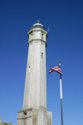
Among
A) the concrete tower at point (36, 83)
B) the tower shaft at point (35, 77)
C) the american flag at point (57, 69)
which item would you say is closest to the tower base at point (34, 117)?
the concrete tower at point (36, 83)

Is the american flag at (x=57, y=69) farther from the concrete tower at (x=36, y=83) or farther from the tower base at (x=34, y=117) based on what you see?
the tower base at (x=34, y=117)

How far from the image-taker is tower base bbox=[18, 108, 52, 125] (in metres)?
37.2

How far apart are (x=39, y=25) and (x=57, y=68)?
1247cm

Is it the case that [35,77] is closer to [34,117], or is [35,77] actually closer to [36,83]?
[36,83]

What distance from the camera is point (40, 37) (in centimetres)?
4566

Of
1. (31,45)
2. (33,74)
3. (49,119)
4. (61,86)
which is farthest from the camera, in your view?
(31,45)

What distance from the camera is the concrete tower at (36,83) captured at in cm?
3778

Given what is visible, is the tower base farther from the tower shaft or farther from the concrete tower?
the tower shaft

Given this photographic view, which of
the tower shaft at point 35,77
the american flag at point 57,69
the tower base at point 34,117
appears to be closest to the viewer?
the tower base at point 34,117

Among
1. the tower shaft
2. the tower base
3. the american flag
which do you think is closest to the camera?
the tower base

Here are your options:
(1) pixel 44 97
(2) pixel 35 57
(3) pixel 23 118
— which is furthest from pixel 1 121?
(2) pixel 35 57

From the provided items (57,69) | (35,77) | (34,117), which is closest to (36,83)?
(35,77)

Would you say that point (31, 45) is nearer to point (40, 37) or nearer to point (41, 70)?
point (40, 37)

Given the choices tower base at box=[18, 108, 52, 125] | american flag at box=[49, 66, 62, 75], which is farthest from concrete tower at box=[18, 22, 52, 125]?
american flag at box=[49, 66, 62, 75]
